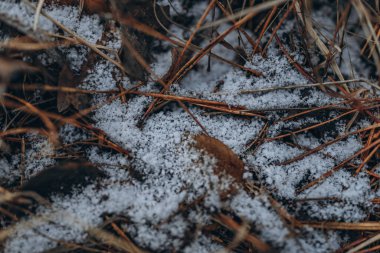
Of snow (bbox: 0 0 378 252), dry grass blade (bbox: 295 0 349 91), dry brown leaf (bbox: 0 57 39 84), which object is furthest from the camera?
dry grass blade (bbox: 295 0 349 91)

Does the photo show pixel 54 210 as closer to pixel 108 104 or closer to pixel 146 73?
pixel 108 104

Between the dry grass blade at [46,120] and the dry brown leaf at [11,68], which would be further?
the dry grass blade at [46,120]

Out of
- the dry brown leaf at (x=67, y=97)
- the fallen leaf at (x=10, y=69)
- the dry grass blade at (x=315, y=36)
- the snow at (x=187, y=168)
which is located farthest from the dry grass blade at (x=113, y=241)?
the dry grass blade at (x=315, y=36)

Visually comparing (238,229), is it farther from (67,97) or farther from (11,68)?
(11,68)

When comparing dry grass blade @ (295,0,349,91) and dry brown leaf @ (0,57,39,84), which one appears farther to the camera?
dry grass blade @ (295,0,349,91)

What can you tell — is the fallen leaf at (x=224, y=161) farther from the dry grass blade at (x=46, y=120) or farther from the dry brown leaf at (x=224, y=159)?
the dry grass blade at (x=46, y=120)

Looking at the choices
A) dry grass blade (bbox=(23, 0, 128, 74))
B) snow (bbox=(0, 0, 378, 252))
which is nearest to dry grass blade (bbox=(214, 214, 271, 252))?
snow (bbox=(0, 0, 378, 252))

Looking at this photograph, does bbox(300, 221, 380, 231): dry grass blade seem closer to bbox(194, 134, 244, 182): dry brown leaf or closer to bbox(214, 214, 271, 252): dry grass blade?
bbox(214, 214, 271, 252): dry grass blade
